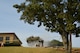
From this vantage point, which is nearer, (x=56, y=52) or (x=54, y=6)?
(x=54, y=6)

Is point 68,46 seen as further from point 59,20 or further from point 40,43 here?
point 40,43

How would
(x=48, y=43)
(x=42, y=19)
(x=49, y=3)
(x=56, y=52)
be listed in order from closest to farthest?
(x=49, y=3)
(x=42, y=19)
(x=56, y=52)
(x=48, y=43)

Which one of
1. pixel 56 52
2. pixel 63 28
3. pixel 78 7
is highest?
pixel 78 7

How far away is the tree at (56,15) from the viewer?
3853cm

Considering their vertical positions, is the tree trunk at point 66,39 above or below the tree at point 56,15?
below

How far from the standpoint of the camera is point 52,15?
132 feet

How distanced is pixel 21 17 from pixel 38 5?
4.83 m

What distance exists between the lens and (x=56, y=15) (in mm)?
39750

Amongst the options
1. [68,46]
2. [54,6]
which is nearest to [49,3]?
[54,6]

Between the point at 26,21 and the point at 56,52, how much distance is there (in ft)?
28.2

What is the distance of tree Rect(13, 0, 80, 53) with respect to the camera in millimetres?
38531

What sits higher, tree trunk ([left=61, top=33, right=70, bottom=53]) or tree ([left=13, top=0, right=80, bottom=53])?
tree ([left=13, top=0, right=80, bottom=53])

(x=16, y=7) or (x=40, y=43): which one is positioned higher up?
(x=16, y=7)

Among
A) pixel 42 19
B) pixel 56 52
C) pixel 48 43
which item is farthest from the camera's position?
pixel 48 43
